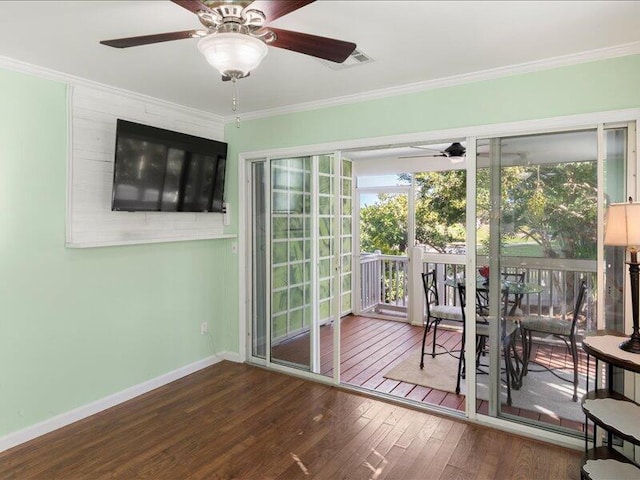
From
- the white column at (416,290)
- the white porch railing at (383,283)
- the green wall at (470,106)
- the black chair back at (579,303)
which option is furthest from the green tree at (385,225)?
the black chair back at (579,303)

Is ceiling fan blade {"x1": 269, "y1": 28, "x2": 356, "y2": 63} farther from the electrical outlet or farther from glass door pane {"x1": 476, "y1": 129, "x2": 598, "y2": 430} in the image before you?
the electrical outlet

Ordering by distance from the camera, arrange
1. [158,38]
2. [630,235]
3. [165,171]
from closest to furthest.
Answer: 1. [158,38]
2. [630,235]
3. [165,171]

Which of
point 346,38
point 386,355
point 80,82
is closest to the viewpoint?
point 346,38

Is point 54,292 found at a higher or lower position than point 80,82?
lower

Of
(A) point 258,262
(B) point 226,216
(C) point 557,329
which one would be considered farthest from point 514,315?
(B) point 226,216

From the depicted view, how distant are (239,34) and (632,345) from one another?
245cm

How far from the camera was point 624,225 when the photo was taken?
7.16 ft

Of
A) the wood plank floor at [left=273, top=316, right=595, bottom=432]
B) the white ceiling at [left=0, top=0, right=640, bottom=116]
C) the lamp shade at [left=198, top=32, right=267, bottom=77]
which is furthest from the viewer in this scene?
the wood plank floor at [left=273, top=316, right=595, bottom=432]

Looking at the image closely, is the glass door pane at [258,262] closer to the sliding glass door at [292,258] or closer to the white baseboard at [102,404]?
the sliding glass door at [292,258]

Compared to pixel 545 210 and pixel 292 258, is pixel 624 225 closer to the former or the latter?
pixel 545 210

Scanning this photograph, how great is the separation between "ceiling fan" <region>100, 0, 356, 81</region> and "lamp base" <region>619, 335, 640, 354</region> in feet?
6.82

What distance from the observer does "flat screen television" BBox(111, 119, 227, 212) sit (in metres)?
3.21

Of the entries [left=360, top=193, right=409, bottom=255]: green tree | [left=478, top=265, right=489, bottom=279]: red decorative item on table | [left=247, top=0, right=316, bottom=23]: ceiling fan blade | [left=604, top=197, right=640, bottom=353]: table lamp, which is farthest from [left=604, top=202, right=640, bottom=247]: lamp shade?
[left=360, top=193, right=409, bottom=255]: green tree

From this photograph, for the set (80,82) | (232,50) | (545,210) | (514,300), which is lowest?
(514,300)
